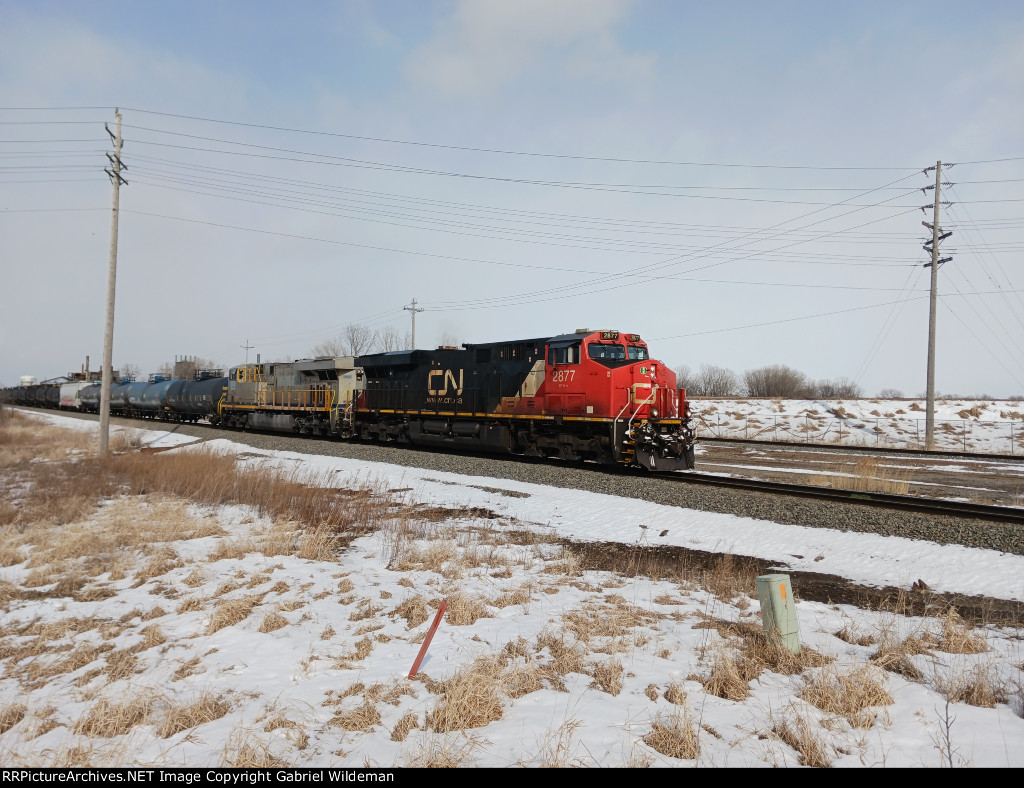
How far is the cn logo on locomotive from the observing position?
70.4 feet

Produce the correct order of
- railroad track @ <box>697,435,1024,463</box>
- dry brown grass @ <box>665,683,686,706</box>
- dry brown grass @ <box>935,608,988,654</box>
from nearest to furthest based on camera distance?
dry brown grass @ <box>665,683,686,706</box>, dry brown grass @ <box>935,608,988,654</box>, railroad track @ <box>697,435,1024,463</box>

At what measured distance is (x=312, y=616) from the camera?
249 inches

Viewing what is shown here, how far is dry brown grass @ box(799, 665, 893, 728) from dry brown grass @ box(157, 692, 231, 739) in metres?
4.24

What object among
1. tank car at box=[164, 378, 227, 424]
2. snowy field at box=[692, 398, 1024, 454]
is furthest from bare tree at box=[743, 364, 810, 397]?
tank car at box=[164, 378, 227, 424]

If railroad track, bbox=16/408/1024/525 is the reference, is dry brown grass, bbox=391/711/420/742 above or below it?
below

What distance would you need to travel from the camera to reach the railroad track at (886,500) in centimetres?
1075

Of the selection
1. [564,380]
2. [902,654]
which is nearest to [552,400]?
[564,380]

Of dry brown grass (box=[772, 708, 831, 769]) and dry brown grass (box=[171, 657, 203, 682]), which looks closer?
dry brown grass (box=[772, 708, 831, 769])

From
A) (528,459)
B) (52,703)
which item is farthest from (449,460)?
(52,703)

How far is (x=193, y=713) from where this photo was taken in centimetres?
429

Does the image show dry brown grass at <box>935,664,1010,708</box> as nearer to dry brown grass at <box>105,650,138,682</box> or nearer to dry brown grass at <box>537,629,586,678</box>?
dry brown grass at <box>537,629,586,678</box>

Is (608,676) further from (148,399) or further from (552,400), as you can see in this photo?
(148,399)

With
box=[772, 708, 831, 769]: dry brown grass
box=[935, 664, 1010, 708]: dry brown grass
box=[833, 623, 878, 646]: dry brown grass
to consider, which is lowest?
box=[833, 623, 878, 646]: dry brown grass

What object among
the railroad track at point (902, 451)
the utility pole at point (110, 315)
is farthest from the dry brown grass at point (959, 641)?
the utility pole at point (110, 315)
